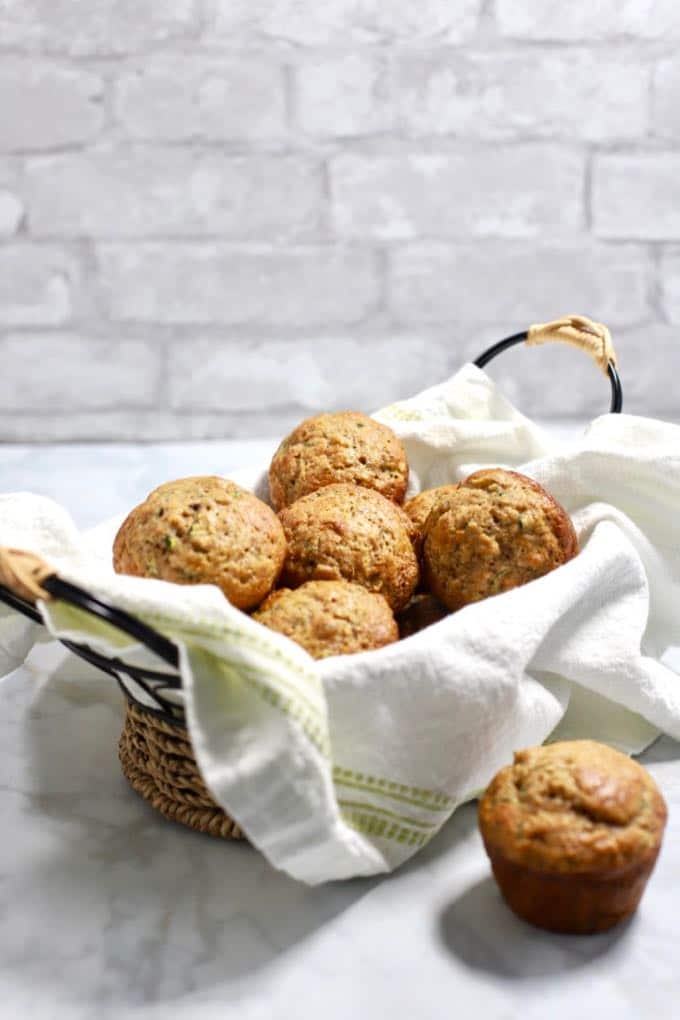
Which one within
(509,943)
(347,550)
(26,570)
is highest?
(26,570)

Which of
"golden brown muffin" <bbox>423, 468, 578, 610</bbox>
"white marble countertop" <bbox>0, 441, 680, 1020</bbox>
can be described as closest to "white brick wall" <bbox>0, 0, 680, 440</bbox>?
"golden brown muffin" <bbox>423, 468, 578, 610</bbox>

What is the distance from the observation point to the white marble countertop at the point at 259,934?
87 cm

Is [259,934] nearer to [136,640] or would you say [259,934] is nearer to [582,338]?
[136,640]

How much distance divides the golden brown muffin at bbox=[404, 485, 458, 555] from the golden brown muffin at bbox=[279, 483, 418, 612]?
38mm

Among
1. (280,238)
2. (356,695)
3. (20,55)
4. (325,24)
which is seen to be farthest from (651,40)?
(356,695)

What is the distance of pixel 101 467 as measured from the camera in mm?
2371

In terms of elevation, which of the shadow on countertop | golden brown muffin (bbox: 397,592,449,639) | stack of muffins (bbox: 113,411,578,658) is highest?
stack of muffins (bbox: 113,411,578,658)

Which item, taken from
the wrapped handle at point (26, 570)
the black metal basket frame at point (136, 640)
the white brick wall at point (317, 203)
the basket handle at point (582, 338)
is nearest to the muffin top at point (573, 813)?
the black metal basket frame at point (136, 640)

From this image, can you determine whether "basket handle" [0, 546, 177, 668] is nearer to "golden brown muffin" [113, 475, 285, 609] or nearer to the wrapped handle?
the wrapped handle


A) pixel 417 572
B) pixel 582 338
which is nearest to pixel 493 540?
pixel 417 572

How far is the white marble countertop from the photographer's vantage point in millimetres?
870

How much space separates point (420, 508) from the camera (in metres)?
1.33

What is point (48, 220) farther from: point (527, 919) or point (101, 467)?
point (527, 919)

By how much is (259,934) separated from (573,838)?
0.27 metres
